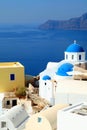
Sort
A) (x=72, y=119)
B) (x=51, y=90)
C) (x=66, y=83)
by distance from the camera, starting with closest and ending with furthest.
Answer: (x=72, y=119)
(x=66, y=83)
(x=51, y=90)

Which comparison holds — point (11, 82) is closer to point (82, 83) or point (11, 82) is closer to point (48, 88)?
point (48, 88)

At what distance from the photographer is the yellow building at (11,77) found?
2300 cm

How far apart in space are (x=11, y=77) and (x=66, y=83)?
171 inches

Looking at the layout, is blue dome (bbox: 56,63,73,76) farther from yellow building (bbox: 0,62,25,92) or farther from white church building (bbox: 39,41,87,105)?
yellow building (bbox: 0,62,25,92)

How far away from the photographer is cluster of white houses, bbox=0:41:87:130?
50.8 ft

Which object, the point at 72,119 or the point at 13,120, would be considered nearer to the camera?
the point at 72,119

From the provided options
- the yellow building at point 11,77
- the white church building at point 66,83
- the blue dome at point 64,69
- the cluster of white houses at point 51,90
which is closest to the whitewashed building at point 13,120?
the cluster of white houses at point 51,90

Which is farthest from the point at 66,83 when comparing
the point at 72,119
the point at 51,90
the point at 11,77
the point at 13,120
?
the point at 72,119

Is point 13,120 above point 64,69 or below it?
below

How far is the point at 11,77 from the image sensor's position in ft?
75.8

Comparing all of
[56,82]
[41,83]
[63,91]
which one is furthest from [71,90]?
[41,83]

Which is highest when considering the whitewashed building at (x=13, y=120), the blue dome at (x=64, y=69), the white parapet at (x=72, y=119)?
the blue dome at (x=64, y=69)

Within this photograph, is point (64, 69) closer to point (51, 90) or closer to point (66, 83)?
point (51, 90)

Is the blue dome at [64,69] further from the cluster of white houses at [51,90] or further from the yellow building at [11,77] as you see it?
the yellow building at [11,77]
